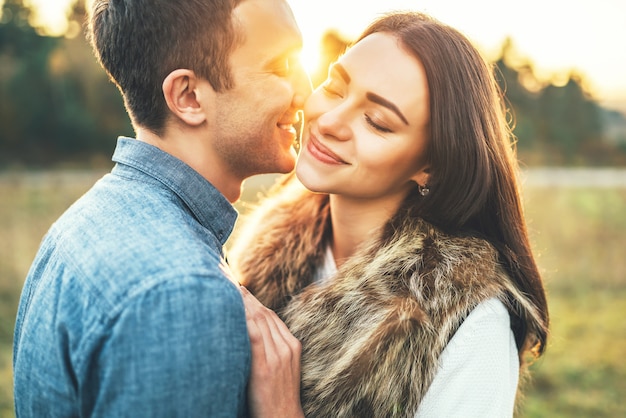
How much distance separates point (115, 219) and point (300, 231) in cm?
119

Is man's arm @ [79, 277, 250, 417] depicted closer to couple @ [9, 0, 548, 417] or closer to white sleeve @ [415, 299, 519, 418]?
couple @ [9, 0, 548, 417]

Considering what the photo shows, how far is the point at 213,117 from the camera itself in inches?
81.7

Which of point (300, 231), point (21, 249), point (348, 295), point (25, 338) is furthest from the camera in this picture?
point (21, 249)

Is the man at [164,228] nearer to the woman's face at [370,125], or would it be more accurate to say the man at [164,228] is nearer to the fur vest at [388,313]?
the woman's face at [370,125]

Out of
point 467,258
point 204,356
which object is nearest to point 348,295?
point 467,258

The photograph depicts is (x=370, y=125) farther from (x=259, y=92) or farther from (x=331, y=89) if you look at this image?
(x=259, y=92)

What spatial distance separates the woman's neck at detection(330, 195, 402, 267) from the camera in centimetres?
242

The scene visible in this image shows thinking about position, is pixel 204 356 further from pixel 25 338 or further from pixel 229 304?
pixel 25 338

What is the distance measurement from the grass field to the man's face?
9.78 feet

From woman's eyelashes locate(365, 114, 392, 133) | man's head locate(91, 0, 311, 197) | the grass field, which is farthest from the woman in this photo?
the grass field

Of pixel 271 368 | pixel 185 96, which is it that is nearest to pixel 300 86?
pixel 185 96

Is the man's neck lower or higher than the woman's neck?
higher

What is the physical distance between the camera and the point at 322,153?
7.43 ft

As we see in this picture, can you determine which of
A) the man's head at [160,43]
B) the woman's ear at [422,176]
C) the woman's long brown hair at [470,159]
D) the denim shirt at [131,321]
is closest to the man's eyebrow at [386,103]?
the woman's long brown hair at [470,159]
